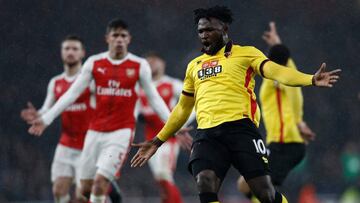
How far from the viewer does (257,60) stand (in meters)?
7.55

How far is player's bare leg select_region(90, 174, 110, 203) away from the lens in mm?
9859

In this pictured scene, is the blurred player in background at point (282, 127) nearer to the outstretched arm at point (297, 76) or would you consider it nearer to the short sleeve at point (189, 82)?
the short sleeve at point (189, 82)

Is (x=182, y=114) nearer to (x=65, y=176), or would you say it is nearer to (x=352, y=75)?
(x=65, y=176)

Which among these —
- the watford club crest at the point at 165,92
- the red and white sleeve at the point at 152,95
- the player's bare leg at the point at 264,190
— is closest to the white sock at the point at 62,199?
the red and white sleeve at the point at 152,95

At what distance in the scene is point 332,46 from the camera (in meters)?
24.3

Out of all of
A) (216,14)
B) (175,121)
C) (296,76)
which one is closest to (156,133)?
(175,121)

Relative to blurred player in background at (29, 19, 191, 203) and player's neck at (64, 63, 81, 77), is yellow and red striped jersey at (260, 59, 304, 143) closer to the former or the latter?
blurred player in background at (29, 19, 191, 203)

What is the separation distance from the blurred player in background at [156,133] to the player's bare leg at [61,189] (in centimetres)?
160

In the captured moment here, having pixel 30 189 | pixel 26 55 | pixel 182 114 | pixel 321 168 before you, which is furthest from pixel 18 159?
pixel 182 114

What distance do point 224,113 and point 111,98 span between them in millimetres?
3057

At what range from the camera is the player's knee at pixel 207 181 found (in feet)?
23.9

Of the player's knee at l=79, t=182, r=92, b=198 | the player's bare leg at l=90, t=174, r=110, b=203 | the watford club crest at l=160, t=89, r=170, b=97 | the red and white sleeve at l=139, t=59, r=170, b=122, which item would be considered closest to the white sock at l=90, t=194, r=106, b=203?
the player's bare leg at l=90, t=174, r=110, b=203

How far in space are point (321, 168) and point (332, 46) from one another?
13.3 feet

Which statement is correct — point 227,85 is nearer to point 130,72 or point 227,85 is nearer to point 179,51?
point 130,72
